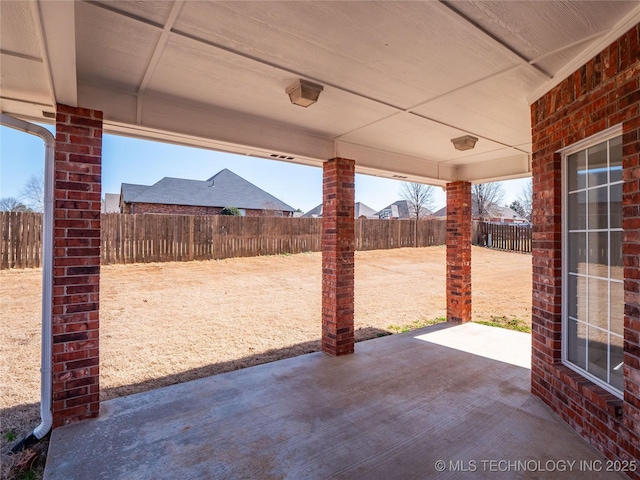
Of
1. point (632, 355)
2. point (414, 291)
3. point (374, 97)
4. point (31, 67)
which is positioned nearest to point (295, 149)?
point (374, 97)

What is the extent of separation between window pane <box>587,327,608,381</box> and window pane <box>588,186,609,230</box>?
84cm

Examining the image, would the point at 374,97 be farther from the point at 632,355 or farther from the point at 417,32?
the point at 632,355

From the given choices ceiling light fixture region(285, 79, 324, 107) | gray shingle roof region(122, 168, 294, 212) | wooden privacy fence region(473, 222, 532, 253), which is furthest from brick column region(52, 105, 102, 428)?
gray shingle roof region(122, 168, 294, 212)

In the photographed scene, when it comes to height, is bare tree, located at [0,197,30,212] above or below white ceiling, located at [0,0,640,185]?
below

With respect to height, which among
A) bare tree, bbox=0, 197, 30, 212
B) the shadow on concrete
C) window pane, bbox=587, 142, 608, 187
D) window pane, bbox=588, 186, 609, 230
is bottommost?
the shadow on concrete

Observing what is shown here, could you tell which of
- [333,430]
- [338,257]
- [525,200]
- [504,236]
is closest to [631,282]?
[333,430]

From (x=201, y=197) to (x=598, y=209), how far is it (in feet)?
69.7

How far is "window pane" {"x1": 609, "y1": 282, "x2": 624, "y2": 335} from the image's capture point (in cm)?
247

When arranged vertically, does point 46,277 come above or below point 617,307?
above

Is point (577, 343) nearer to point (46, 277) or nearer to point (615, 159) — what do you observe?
point (615, 159)

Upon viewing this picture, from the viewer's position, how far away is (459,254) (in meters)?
6.22

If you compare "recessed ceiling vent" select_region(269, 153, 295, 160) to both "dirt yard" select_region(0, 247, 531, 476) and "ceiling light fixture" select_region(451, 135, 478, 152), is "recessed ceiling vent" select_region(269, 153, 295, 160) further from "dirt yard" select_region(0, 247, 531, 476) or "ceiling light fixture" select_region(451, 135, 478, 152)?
"dirt yard" select_region(0, 247, 531, 476)

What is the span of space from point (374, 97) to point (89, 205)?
8.73 ft

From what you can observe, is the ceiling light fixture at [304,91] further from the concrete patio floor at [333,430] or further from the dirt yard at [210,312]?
the dirt yard at [210,312]
